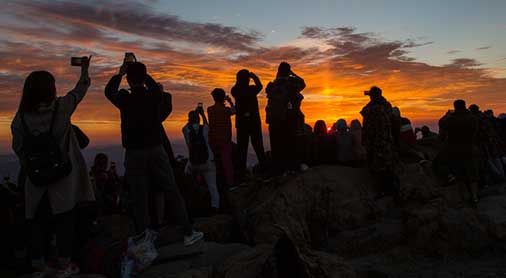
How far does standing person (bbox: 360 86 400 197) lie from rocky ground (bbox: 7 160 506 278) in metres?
0.30

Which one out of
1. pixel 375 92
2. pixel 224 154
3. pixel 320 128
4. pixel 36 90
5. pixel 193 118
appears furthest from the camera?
pixel 320 128

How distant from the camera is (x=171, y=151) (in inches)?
253

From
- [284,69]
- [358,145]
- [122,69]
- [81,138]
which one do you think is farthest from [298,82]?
[81,138]

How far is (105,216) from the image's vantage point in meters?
8.66

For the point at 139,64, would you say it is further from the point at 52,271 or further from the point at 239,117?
the point at 239,117

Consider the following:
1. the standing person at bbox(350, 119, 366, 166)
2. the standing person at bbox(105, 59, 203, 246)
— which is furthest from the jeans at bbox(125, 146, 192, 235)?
the standing person at bbox(350, 119, 366, 166)

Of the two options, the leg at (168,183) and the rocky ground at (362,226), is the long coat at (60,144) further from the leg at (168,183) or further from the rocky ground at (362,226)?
the rocky ground at (362,226)

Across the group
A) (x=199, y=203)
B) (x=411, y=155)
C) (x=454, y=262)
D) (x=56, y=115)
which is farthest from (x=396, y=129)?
(x=56, y=115)

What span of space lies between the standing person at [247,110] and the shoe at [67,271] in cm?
480

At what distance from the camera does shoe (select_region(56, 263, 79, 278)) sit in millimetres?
4543

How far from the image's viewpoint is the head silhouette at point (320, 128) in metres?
11.1

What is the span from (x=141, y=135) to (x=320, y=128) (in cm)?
697

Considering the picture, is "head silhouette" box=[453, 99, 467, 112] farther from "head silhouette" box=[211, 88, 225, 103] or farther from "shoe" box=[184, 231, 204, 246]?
"shoe" box=[184, 231, 204, 246]

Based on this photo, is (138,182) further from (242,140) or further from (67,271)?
(242,140)
